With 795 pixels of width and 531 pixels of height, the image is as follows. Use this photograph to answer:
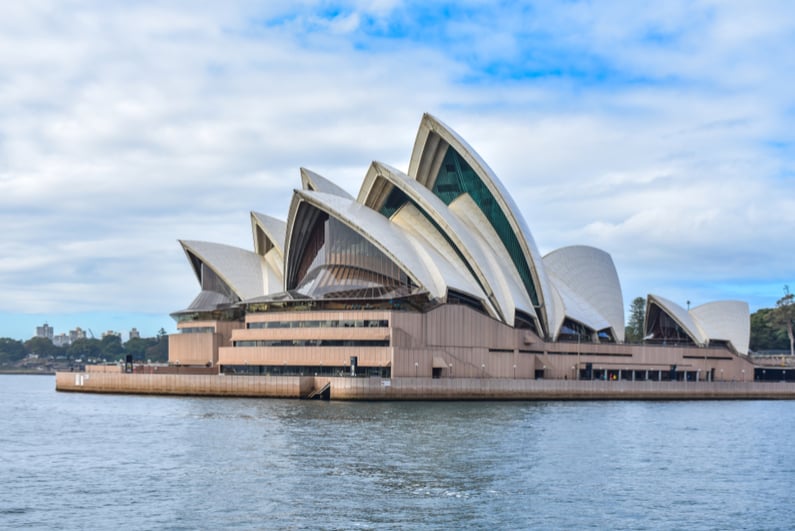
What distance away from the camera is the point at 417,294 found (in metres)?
67.5

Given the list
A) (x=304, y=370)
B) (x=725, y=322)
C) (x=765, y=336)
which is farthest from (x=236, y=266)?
(x=765, y=336)

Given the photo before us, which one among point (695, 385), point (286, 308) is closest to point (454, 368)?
point (286, 308)

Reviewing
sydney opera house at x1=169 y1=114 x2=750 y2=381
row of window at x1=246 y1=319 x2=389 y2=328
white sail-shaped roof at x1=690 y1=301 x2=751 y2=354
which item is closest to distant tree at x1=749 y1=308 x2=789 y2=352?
white sail-shaped roof at x1=690 y1=301 x2=751 y2=354

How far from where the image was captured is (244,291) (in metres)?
80.6

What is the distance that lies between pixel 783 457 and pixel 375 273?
125 ft

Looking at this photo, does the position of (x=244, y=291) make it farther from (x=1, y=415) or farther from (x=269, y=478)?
(x=269, y=478)

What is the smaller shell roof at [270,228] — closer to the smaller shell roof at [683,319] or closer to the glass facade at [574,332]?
the glass facade at [574,332]

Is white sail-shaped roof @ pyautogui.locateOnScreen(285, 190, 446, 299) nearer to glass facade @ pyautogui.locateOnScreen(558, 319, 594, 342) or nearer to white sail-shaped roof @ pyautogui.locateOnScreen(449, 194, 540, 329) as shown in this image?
white sail-shaped roof @ pyautogui.locateOnScreen(449, 194, 540, 329)

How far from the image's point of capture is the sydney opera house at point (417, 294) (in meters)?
66.8

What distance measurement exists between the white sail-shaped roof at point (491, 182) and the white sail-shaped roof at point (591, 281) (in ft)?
25.2

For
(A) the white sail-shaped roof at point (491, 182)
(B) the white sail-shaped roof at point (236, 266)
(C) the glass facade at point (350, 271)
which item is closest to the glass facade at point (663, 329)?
(A) the white sail-shaped roof at point (491, 182)

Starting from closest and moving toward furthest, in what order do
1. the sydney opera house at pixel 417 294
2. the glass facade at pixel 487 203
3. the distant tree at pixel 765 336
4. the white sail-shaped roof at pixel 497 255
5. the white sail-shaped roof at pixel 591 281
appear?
the sydney opera house at pixel 417 294
the white sail-shaped roof at pixel 497 255
the glass facade at pixel 487 203
the white sail-shaped roof at pixel 591 281
the distant tree at pixel 765 336

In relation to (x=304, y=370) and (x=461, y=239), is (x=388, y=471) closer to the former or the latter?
(x=304, y=370)

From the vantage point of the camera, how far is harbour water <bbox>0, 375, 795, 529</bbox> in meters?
25.1
